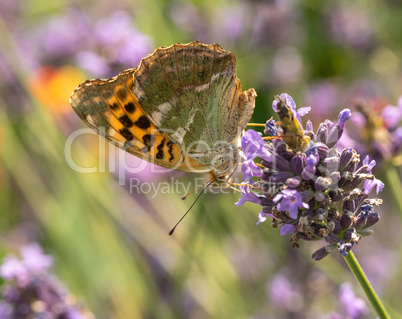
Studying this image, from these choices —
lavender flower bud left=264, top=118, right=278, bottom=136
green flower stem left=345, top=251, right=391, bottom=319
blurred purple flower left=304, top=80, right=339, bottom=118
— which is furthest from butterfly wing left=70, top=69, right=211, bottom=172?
blurred purple flower left=304, top=80, right=339, bottom=118

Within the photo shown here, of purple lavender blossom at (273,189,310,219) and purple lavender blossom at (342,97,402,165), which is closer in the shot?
purple lavender blossom at (273,189,310,219)

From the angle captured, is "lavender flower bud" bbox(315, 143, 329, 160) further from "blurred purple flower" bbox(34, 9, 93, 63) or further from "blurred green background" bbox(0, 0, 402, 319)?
"blurred purple flower" bbox(34, 9, 93, 63)

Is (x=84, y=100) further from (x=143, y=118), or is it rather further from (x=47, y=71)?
(x=47, y=71)

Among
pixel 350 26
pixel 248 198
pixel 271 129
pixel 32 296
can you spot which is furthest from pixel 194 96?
pixel 350 26

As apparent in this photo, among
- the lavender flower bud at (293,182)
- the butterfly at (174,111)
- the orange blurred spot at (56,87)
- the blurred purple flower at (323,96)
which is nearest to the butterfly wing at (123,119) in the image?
the butterfly at (174,111)

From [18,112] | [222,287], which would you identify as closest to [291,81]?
[222,287]

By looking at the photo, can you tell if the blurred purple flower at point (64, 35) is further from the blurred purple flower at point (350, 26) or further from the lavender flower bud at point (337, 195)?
the lavender flower bud at point (337, 195)
